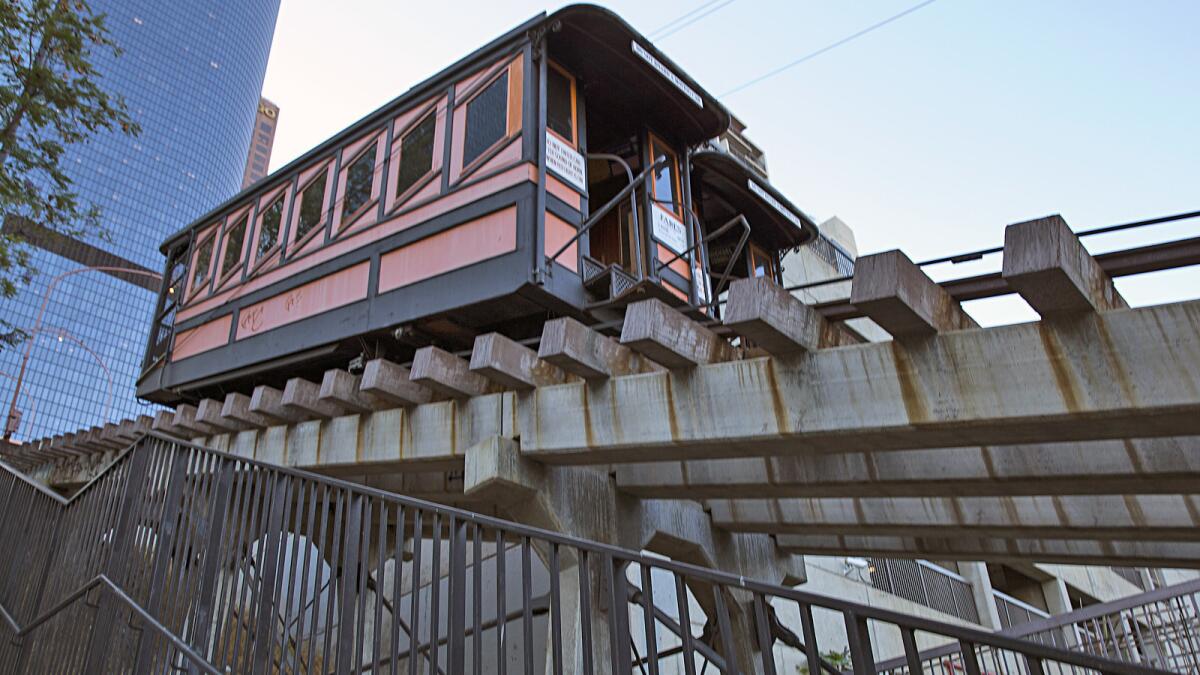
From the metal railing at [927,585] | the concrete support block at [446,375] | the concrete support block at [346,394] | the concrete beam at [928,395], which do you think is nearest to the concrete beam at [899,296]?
the concrete beam at [928,395]

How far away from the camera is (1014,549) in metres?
6.59

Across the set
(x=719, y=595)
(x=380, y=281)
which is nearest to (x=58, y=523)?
(x=380, y=281)

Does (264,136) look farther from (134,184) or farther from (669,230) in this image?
(669,230)

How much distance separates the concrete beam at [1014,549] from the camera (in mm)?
5969

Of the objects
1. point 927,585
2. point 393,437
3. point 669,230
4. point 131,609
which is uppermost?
point 669,230

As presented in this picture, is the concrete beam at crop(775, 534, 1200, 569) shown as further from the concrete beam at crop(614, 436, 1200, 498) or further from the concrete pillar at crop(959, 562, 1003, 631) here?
the concrete pillar at crop(959, 562, 1003, 631)

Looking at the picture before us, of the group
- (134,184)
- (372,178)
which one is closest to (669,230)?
(372,178)

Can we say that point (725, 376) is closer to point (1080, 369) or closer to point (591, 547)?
point (1080, 369)

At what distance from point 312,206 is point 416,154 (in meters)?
2.14

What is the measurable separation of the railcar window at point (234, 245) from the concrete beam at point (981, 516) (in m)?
8.01

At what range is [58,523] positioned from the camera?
6246 mm

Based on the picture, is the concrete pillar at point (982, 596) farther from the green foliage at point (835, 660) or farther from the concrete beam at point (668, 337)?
the concrete beam at point (668, 337)

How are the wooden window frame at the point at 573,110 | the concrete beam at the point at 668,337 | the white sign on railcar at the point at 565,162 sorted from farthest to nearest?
the wooden window frame at the point at 573,110
the white sign on railcar at the point at 565,162
the concrete beam at the point at 668,337

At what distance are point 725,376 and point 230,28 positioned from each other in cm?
10488
